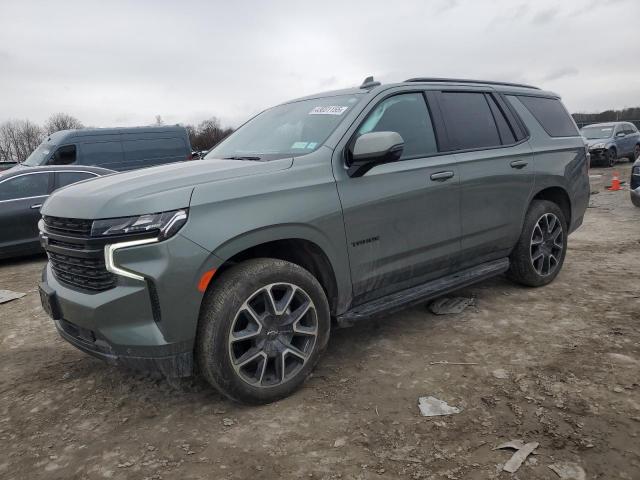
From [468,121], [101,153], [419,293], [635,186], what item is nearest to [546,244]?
[468,121]

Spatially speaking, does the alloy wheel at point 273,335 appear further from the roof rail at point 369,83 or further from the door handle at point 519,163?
the door handle at point 519,163

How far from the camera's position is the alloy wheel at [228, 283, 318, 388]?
2.70 m

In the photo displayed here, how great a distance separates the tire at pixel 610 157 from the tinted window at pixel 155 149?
14618 mm

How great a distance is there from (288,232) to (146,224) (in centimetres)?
77

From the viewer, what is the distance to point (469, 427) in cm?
250

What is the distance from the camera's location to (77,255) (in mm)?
2561

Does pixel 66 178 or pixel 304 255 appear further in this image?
pixel 66 178

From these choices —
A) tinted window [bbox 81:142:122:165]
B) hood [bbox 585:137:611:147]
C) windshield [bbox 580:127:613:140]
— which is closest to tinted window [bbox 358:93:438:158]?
tinted window [bbox 81:142:122:165]

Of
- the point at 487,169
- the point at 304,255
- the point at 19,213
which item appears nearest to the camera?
the point at 304,255

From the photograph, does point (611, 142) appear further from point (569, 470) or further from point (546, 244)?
point (569, 470)

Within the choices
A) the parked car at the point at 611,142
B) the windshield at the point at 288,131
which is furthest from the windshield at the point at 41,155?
the parked car at the point at 611,142

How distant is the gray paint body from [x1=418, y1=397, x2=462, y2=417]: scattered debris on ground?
2.48 ft

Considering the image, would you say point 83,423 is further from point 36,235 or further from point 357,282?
point 36,235

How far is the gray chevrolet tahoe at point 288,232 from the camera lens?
8.04ft
